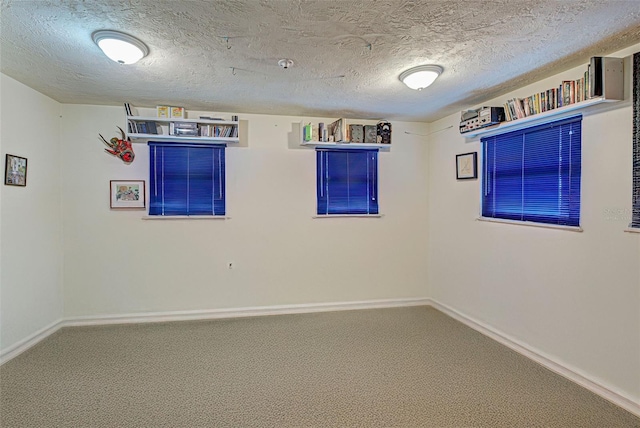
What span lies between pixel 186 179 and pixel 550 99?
3.64 m

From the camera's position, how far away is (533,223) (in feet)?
9.57

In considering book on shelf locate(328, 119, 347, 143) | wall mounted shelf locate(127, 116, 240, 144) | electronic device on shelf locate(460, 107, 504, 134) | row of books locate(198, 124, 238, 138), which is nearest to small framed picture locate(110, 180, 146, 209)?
wall mounted shelf locate(127, 116, 240, 144)

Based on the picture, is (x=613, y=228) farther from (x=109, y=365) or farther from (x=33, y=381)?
(x=33, y=381)

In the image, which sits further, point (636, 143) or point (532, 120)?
point (532, 120)

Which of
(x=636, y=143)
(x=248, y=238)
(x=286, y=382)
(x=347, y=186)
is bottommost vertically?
(x=286, y=382)

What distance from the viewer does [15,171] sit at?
2.92 meters

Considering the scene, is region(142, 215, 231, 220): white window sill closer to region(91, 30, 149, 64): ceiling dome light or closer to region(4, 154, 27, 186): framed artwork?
region(4, 154, 27, 186): framed artwork

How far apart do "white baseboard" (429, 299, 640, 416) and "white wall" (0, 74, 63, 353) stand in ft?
14.7

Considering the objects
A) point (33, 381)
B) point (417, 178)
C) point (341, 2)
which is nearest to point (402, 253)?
point (417, 178)

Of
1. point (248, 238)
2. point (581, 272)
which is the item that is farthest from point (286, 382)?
point (581, 272)

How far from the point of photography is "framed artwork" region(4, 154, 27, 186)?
9.30ft

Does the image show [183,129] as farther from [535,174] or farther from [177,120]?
[535,174]

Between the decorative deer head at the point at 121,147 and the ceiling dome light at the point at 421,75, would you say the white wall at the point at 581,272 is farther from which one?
the decorative deer head at the point at 121,147

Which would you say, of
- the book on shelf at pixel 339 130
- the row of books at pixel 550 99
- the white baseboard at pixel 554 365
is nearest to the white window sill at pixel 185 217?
the book on shelf at pixel 339 130
